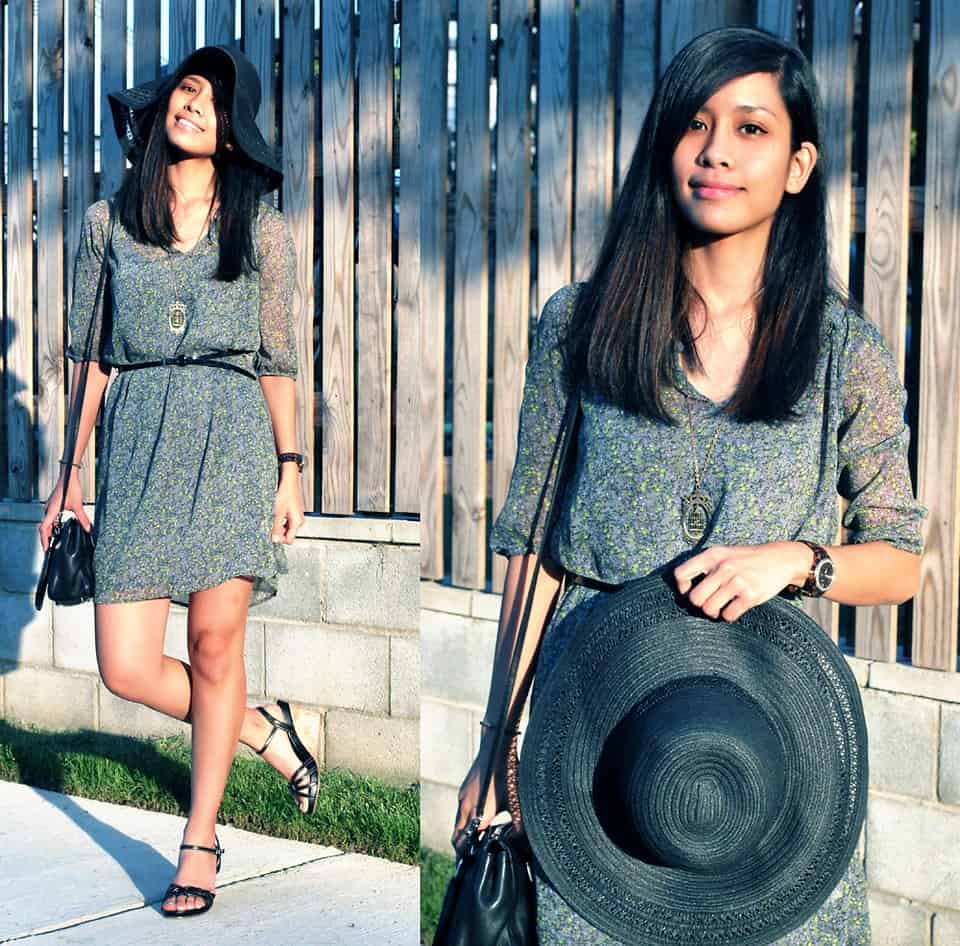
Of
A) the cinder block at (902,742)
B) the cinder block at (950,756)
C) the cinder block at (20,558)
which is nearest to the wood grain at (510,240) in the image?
the cinder block at (902,742)

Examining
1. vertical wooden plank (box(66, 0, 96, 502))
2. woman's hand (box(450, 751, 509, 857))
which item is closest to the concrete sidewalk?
woman's hand (box(450, 751, 509, 857))

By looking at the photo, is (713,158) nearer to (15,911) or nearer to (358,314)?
(358,314)

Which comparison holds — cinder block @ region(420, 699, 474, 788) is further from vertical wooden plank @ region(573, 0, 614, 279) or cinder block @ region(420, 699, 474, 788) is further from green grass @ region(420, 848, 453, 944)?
vertical wooden plank @ region(573, 0, 614, 279)

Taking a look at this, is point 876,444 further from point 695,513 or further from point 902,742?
point 902,742

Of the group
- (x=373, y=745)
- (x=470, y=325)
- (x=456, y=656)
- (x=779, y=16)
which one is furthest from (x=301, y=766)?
(x=779, y=16)

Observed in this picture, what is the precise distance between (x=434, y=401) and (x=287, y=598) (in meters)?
0.76

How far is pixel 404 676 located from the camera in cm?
319

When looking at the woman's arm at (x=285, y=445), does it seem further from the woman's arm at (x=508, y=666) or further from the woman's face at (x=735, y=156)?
the woman's face at (x=735, y=156)

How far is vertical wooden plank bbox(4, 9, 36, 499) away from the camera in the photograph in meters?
4.12

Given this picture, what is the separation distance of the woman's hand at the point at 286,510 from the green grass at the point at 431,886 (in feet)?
2.35

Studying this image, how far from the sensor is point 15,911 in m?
2.91

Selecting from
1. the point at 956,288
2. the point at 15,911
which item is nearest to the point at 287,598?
the point at 15,911

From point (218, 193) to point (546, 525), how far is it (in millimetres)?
1503

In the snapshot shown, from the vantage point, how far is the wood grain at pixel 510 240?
2.57m
